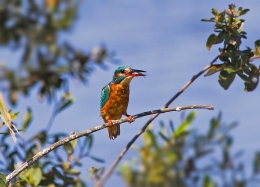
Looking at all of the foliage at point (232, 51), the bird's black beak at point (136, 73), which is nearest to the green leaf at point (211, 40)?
the foliage at point (232, 51)

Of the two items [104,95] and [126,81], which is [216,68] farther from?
[104,95]

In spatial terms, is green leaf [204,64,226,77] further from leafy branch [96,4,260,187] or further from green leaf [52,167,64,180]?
green leaf [52,167,64,180]

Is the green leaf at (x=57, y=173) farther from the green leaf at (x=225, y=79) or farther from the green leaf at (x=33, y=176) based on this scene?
the green leaf at (x=225, y=79)

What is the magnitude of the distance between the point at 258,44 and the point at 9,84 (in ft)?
3.36

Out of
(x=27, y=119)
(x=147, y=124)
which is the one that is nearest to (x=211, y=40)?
(x=147, y=124)

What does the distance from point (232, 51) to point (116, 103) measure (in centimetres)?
99

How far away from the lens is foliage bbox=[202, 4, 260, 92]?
2.15 meters

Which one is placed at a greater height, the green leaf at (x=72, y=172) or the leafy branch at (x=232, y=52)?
the leafy branch at (x=232, y=52)

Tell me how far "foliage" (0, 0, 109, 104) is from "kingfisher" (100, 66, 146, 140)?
2.78ft

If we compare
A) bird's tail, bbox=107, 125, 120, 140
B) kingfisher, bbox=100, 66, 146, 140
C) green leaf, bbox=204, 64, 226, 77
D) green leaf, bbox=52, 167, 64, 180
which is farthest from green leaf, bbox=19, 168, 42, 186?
green leaf, bbox=204, 64, 226, 77

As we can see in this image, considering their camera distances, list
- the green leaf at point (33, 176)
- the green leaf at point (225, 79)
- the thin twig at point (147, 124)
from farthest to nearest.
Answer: the green leaf at point (33, 176) < the green leaf at point (225, 79) < the thin twig at point (147, 124)

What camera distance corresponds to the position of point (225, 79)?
2.15 meters

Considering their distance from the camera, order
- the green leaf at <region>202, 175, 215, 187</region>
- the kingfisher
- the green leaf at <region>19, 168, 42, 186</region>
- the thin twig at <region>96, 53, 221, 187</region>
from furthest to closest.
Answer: the kingfisher, the green leaf at <region>19, 168, 42, 186</region>, the thin twig at <region>96, 53, 221, 187</region>, the green leaf at <region>202, 175, 215, 187</region>

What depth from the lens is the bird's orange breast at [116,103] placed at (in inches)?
117
